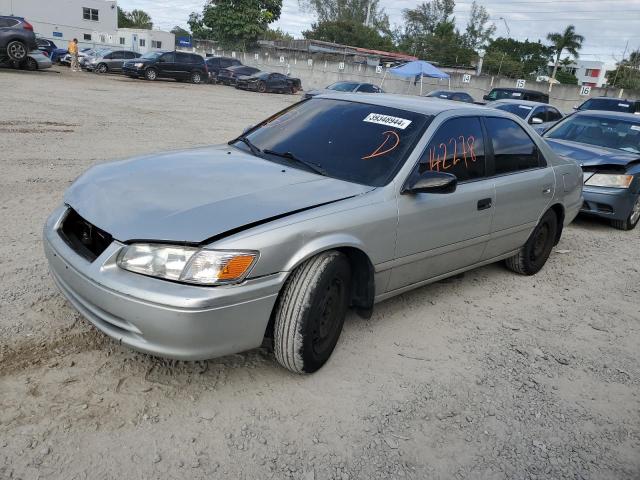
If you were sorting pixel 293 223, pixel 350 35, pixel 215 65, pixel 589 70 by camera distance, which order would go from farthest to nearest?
1. pixel 589 70
2. pixel 350 35
3. pixel 215 65
4. pixel 293 223

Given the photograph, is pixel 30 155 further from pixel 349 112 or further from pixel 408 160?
pixel 408 160

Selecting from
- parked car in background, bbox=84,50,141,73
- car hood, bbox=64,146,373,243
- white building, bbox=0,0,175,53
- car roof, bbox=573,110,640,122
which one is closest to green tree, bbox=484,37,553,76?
white building, bbox=0,0,175,53

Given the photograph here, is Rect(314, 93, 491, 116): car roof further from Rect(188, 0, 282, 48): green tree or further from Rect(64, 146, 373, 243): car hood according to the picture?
Rect(188, 0, 282, 48): green tree

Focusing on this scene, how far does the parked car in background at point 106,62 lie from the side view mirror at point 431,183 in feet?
98.8

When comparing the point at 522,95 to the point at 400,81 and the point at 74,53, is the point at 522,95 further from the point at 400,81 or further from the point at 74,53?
the point at 74,53

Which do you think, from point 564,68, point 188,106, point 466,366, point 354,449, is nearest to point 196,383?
point 354,449

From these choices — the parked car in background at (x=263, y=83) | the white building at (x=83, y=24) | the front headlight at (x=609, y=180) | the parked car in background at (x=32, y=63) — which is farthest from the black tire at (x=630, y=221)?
the white building at (x=83, y=24)

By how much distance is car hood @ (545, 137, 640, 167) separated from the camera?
688 centimetres

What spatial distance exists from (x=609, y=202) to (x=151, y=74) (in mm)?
25474

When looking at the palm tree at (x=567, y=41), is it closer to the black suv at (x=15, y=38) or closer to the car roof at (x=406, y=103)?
the black suv at (x=15, y=38)

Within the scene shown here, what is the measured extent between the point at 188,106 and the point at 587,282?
14.5 meters

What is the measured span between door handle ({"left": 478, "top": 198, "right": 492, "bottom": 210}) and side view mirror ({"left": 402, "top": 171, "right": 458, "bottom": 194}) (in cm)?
67

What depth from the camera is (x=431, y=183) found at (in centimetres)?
334

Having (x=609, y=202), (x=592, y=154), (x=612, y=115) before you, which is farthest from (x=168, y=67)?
(x=609, y=202)
